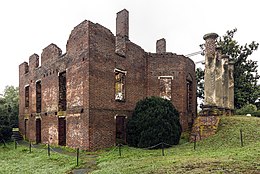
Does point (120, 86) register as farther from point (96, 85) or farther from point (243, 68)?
point (243, 68)

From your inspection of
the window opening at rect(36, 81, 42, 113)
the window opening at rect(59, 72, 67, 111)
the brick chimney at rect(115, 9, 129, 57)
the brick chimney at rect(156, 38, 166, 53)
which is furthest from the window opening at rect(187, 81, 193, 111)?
the window opening at rect(36, 81, 42, 113)

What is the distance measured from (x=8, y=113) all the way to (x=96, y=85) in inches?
598

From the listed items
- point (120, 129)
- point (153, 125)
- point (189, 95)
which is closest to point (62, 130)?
point (120, 129)

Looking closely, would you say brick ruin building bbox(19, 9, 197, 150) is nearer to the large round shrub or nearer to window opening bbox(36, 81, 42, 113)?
window opening bbox(36, 81, 42, 113)

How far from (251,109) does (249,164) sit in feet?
59.8

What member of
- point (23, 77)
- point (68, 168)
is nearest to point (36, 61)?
point (23, 77)

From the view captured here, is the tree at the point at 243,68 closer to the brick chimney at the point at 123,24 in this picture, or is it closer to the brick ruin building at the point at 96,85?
the brick ruin building at the point at 96,85

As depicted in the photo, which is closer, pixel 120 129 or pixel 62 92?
pixel 120 129

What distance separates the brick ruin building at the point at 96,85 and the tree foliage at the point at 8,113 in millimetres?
1844

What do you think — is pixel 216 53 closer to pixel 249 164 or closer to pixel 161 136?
pixel 161 136

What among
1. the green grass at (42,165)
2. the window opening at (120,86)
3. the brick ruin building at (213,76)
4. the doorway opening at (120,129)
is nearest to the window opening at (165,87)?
the brick ruin building at (213,76)

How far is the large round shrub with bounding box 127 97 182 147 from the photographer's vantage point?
48.8 ft

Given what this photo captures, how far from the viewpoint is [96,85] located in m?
15.5

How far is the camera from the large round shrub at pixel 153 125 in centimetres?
1487
